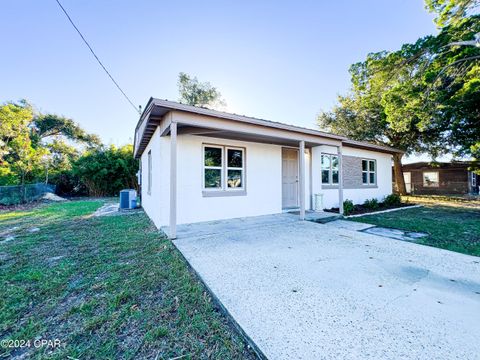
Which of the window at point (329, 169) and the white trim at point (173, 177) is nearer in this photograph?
the white trim at point (173, 177)

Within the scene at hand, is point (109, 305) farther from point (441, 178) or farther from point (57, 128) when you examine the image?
point (57, 128)

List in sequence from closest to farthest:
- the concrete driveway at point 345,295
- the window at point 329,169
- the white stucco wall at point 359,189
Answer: the concrete driveway at point 345,295 < the white stucco wall at point 359,189 < the window at point 329,169

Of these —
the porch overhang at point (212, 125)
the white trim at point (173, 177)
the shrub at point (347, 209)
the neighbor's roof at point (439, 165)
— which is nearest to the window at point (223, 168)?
the porch overhang at point (212, 125)

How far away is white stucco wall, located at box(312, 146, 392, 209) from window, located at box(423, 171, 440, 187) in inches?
544

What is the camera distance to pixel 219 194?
6207 millimetres

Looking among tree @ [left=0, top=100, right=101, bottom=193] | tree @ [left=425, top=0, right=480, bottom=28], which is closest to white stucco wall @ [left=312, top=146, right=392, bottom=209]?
tree @ [left=425, top=0, right=480, bottom=28]

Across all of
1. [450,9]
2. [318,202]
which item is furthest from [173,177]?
[450,9]

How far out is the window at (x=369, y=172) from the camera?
10.3 metres

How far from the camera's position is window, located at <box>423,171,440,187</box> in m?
20.4

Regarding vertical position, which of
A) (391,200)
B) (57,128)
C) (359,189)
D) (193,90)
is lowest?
(391,200)

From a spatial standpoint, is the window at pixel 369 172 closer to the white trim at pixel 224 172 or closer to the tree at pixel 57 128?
the white trim at pixel 224 172

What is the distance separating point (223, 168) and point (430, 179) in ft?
79.2

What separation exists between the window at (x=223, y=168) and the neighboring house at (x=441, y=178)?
1866 centimetres

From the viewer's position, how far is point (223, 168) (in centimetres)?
635
